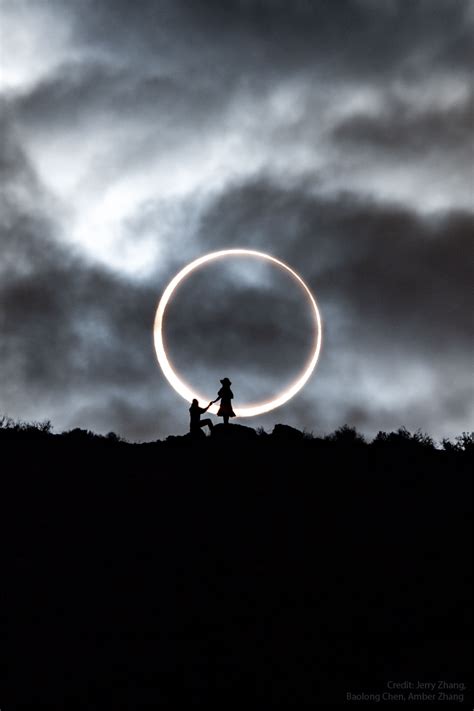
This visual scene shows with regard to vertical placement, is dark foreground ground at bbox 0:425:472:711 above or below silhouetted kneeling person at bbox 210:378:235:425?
below

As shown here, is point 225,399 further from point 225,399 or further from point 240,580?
point 240,580

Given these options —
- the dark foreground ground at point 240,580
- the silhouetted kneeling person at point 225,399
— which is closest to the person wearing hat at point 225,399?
the silhouetted kneeling person at point 225,399

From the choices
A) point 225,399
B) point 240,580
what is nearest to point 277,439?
point 225,399

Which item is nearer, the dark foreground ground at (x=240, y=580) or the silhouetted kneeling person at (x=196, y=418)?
the dark foreground ground at (x=240, y=580)

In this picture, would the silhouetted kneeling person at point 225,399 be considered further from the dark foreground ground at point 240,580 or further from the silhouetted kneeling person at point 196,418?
the dark foreground ground at point 240,580

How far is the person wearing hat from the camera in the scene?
2534 centimetres

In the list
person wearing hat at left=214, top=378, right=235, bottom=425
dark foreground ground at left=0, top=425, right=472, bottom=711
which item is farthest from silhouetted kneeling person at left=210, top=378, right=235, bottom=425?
dark foreground ground at left=0, top=425, right=472, bottom=711

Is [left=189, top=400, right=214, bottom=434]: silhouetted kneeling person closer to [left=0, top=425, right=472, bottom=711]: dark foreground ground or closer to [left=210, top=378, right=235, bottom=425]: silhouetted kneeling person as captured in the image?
[left=210, top=378, right=235, bottom=425]: silhouetted kneeling person

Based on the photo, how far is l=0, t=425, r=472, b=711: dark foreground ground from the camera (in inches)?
563

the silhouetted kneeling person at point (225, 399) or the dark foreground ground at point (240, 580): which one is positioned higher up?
the silhouetted kneeling person at point (225, 399)

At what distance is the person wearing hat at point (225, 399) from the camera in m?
25.3

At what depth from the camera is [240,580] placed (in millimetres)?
16844

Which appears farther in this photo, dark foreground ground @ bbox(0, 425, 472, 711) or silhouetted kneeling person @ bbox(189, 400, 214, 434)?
silhouetted kneeling person @ bbox(189, 400, 214, 434)

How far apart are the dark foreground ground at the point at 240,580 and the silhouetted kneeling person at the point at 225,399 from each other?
2.11 m
